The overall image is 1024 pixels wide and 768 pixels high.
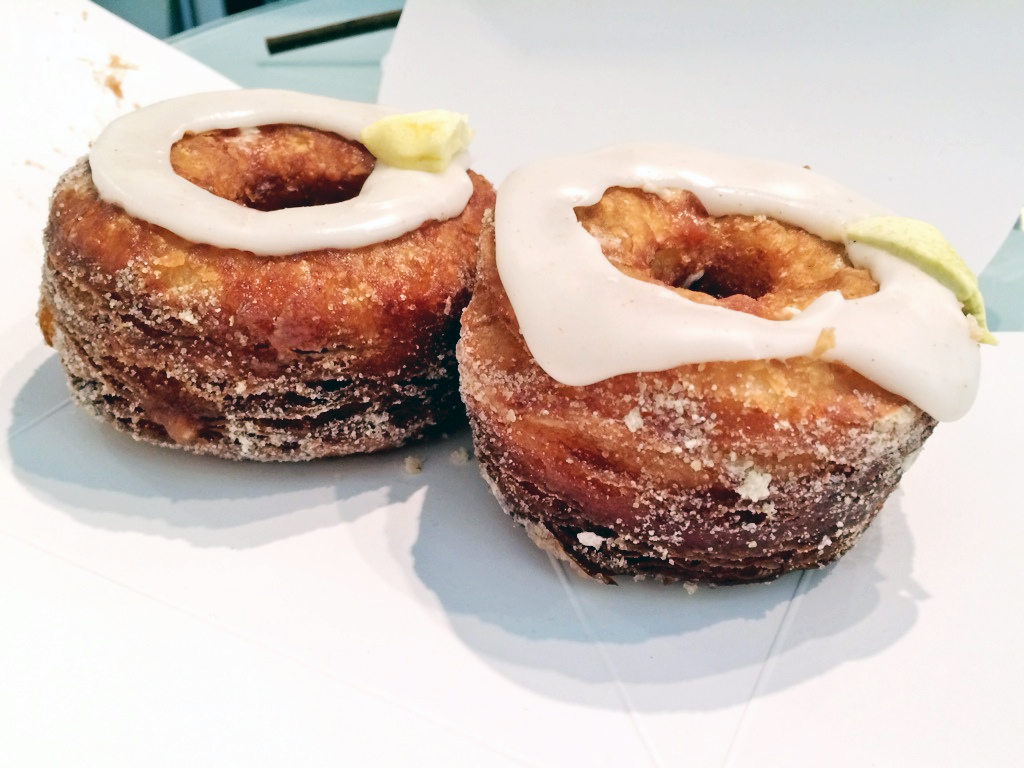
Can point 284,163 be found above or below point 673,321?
below

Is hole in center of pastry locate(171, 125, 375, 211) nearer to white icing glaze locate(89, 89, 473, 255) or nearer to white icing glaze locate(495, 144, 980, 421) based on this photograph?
white icing glaze locate(89, 89, 473, 255)

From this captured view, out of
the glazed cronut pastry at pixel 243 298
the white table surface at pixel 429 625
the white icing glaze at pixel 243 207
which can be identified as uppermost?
the white icing glaze at pixel 243 207

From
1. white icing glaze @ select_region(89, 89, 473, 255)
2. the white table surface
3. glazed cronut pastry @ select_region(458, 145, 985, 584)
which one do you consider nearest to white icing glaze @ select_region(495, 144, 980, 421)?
glazed cronut pastry @ select_region(458, 145, 985, 584)

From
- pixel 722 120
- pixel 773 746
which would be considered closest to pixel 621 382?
pixel 773 746

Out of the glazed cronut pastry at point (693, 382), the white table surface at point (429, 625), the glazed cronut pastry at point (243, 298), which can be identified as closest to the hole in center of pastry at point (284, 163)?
the glazed cronut pastry at point (243, 298)

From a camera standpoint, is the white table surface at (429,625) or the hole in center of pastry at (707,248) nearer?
the white table surface at (429,625)

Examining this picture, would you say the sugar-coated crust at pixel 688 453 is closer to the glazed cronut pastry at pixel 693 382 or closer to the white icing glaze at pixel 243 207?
the glazed cronut pastry at pixel 693 382

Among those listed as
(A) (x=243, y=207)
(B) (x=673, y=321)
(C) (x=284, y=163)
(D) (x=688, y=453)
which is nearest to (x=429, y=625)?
(D) (x=688, y=453)

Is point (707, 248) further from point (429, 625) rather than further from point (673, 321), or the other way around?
point (429, 625)
